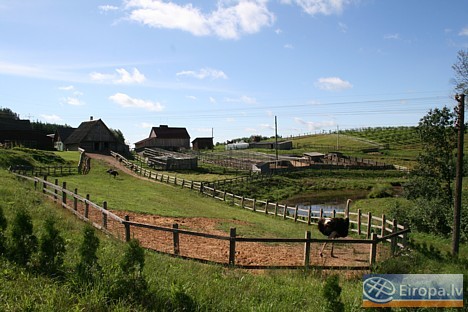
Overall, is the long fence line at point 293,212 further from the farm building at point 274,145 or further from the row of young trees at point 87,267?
the farm building at point 274,145

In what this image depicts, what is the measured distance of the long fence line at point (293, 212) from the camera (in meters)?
17.2

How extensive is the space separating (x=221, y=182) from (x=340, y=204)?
1257cm

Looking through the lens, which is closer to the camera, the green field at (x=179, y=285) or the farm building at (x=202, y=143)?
the green field at (x=179, y=285)

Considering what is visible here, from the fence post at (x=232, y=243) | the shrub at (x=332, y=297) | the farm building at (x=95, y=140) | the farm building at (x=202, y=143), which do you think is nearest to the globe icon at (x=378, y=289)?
the shrub at (x=332, y=297)

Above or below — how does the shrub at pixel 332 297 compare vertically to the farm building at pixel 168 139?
below

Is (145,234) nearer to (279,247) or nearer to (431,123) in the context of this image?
(279,247)

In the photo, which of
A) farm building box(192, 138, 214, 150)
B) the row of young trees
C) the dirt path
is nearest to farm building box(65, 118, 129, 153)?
farm building box(192, 138, 214, 150)

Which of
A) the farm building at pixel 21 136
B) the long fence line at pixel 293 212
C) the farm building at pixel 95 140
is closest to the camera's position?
the long fence line at pixel 293 212

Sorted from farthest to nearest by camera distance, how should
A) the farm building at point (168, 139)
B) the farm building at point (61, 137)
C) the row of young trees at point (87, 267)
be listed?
the farm building at point (168, 139), the farm building at point (61, 137), the row of young trees at point (87, 267)

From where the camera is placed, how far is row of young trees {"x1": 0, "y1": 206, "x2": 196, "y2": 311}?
6055 millimetres

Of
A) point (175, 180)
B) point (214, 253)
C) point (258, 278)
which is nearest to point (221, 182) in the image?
point (175, 180)

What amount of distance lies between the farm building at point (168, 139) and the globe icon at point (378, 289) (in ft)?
226

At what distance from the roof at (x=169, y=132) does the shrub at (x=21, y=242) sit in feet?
226

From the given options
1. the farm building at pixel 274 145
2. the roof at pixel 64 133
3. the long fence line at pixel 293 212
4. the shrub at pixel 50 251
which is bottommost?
the long fence line at pixel 293 212
